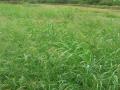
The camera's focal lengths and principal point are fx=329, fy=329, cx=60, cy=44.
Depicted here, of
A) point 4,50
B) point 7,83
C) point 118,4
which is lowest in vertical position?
point 7,83

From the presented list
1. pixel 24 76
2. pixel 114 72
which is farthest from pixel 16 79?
pixel 114 72

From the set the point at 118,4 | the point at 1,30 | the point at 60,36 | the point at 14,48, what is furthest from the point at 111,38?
the point at 118,4

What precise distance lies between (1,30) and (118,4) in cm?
1803

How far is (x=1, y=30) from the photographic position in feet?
24.5

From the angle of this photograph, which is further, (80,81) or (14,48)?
(14,48)

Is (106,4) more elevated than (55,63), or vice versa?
(106,4)

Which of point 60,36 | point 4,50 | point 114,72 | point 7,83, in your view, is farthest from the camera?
point 60,36

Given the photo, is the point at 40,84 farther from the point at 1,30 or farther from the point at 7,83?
the point at 1,30

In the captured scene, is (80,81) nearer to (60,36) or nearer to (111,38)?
(111,38)

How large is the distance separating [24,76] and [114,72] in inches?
49.0

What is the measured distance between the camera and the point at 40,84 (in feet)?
14.1

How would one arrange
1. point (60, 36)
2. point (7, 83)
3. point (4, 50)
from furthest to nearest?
point (60, 36) < point (4, 50) < point (7, 83)

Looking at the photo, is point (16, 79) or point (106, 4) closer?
point (16, 79)

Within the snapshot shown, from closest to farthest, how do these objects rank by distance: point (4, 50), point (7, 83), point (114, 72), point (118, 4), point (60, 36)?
point (114, 72) < point (7, 83) < point (4, 50) < point (60, 36) < point (118, 4)
